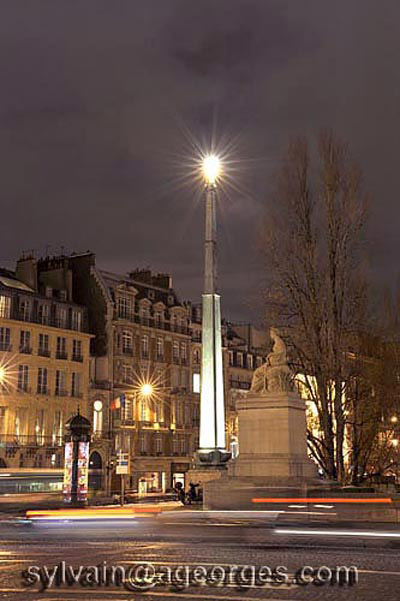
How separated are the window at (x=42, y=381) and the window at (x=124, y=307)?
9.69 metres

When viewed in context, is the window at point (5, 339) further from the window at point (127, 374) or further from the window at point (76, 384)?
the window at point (127, 374)

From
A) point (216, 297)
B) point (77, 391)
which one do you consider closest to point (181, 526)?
point (216, 297)

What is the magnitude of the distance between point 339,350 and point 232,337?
56.3m

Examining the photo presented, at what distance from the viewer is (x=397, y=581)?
11.4 m

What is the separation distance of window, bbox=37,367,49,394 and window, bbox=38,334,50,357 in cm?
113

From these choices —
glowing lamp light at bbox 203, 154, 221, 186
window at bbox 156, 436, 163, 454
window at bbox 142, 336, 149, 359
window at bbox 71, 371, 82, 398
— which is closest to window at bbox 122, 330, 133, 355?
window at bbox 142, 336, 149, 359

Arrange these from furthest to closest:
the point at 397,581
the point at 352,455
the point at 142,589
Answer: the point at 352,455, the point at 397,581, the point at 142,589

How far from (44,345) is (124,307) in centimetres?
970

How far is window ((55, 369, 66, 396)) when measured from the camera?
62.5 m

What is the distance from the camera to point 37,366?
200 ft

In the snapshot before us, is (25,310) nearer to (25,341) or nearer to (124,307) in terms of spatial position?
(25,341)

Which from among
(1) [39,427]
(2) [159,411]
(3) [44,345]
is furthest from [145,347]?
(1) [39,427]

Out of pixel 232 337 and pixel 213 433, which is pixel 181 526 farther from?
pixel 232 337

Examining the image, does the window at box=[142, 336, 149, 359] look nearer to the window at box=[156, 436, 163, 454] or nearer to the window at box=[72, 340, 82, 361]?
the window at box=[156, 436, 163, 454]
